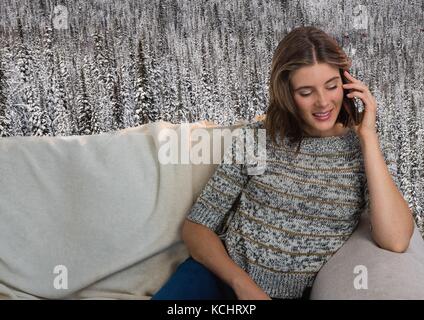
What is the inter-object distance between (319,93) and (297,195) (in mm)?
264

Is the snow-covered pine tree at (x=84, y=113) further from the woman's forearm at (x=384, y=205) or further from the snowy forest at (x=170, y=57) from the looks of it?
Answer: the woman's forearm at (x=384, y=205)

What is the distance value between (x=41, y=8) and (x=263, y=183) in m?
1.25

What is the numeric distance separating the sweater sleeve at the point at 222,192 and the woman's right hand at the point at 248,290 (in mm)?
197

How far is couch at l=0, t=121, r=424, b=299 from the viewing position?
57.4 inches

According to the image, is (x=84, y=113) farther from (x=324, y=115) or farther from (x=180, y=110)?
(x=324, y=115)

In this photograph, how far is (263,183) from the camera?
4.31 feet

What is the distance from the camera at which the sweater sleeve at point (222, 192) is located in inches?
53.0

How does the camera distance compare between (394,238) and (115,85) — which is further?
(115,85)

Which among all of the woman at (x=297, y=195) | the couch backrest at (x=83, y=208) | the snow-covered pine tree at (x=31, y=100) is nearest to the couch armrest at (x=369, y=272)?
the woman at (x=297, y=195)

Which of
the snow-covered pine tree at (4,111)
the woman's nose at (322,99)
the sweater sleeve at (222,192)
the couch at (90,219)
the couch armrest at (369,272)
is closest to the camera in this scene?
the couch armrest at (369,272)

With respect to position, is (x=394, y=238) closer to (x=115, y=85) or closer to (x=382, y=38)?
(x=382, y=38)

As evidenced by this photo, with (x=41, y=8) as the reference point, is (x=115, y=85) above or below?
below

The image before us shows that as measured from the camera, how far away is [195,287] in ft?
4.32

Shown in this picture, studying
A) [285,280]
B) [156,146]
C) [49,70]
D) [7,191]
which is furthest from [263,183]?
[49,70]
